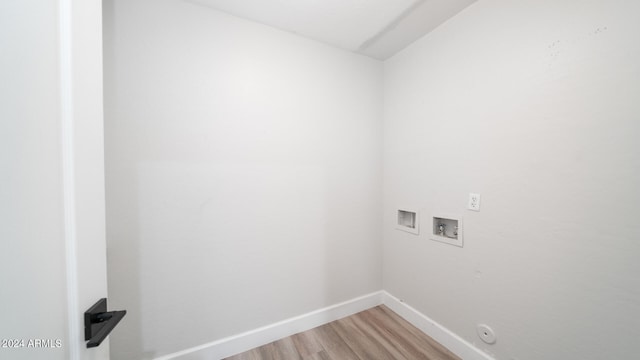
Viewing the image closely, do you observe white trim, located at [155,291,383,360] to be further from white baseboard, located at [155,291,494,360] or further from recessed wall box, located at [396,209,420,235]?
recessed wall box, located at [396,209,420,235]

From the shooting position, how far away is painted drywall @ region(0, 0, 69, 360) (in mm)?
417

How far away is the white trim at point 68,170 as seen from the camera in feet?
1.67

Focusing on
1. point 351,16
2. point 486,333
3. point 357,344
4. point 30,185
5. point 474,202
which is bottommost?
point 357,344

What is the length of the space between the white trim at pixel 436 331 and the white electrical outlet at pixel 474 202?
91 centimetres

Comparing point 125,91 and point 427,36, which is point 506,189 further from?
point 125,91

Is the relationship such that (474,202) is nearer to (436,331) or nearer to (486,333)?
(486,333)

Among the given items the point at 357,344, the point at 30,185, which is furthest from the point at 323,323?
the point at 30,185

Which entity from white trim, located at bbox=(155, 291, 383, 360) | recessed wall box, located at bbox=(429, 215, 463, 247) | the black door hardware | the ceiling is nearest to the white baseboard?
white trim, located at bbox=(155, 291, 383, 360)

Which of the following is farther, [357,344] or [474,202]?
[357,344]

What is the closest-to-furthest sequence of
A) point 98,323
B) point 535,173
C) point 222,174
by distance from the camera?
1. point 98,323
2. point 535,173
3. point 222,174

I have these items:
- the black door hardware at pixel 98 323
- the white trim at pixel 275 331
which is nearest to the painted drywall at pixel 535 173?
the white trim at pixel 275 331

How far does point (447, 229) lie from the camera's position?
5.23 feet

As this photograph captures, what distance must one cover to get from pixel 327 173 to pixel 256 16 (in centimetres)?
127

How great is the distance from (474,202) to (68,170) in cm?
188
